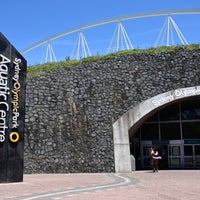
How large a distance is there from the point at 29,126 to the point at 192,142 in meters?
12.4

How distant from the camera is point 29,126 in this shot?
80.0ft

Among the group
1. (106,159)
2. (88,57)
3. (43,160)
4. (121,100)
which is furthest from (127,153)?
(88,57)

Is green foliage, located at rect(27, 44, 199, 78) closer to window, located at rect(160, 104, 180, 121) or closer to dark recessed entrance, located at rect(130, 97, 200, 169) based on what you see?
dark recessed entrance, located at rect(130, 97, 200, 169)

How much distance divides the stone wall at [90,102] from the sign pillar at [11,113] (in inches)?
302

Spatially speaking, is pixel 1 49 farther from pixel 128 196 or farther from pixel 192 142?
pixel 192 142

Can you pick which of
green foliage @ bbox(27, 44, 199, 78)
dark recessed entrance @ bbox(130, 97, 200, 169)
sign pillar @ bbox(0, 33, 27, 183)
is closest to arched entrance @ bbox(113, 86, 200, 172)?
dark recessed entrance @ bbox(130, 97, 200, 169)

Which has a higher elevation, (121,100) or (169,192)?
(121,100)

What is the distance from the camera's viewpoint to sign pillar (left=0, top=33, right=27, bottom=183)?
15641 mm

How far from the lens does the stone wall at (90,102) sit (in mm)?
23594

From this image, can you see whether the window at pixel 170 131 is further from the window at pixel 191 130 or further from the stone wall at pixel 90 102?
the stone wall at pixel 90 102

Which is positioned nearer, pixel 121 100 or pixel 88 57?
pixel 121 100

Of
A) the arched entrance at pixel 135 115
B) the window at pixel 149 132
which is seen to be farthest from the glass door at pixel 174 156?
the arched entrance at pixel 135 115

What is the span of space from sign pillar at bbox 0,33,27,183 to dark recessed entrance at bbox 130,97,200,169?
12868mm

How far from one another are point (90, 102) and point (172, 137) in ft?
25.1
